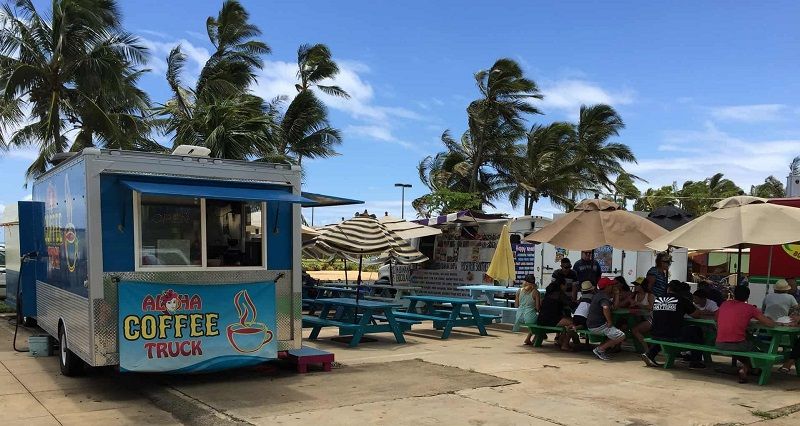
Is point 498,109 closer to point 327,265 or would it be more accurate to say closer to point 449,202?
point 449,202

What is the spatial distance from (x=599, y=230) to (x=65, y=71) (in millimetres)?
14059

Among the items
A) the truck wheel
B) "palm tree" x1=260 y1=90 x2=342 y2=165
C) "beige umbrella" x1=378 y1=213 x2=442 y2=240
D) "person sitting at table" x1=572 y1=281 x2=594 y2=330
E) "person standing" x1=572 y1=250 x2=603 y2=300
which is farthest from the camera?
"palm tree" x1=260 y1=90 x2=342 y2=165

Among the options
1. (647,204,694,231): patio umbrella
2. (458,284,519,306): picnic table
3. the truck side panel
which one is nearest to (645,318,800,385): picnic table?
(647,204,694,231): patio umbrella

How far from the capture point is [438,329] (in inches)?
498

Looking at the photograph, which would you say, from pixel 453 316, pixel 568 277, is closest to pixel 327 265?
pixel 453 316

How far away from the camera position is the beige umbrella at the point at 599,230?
10.0 m

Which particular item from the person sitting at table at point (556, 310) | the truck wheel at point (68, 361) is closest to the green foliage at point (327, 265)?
the person sitting at table at point (556, 310)

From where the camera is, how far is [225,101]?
59.7 ft

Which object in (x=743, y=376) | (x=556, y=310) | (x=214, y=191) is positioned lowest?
(x=743, y=376)

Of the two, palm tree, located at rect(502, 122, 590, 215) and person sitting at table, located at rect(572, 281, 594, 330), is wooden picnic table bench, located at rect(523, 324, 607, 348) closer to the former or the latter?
person sitting at table, located at rect(572, 281, 594, 330)

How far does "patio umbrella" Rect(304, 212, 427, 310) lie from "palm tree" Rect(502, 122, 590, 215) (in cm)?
2233

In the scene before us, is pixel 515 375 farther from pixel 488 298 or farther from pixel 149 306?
pixel 488 298

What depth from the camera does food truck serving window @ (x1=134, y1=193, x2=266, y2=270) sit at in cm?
696

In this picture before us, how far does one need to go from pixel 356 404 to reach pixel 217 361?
1766 millimetres
